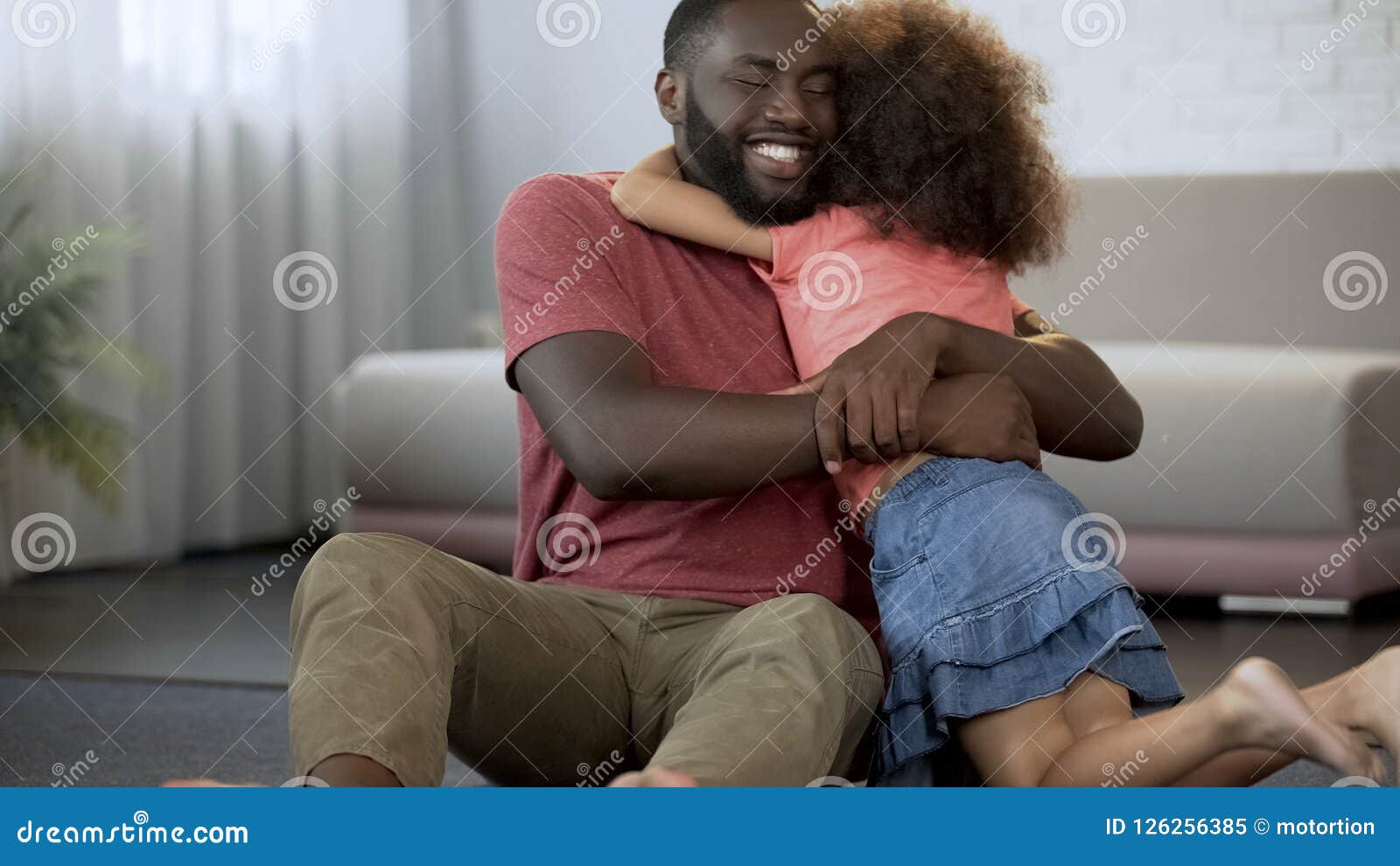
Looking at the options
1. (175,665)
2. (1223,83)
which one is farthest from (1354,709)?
(1223,83)

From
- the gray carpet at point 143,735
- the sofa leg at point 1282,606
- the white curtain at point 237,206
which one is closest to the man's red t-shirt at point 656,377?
the gray carpet at point 143,735

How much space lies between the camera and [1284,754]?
0.97 m

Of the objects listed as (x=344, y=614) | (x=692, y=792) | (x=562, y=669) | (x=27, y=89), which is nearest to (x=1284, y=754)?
(x=692, y=792)

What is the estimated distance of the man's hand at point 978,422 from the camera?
122 centimetres

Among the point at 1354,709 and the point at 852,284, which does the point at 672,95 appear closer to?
the point at 852,284

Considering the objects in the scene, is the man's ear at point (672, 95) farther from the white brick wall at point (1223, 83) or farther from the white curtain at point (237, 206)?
the white brick wall at point (1223, 83)

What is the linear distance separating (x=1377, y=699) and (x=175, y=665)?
6.45ft

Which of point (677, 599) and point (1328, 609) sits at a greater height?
point (677, 599)

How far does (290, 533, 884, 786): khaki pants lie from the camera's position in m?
0.98

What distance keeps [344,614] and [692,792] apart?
333 millimetres

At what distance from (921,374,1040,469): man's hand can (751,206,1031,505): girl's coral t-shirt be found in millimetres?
99

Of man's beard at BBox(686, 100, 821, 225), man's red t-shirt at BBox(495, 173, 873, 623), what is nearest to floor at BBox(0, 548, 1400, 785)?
man's red t-shirt at BBox(495, 173, 873, 623)

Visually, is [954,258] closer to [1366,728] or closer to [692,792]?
[1366,728]

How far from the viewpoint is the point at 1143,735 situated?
0.99 m
